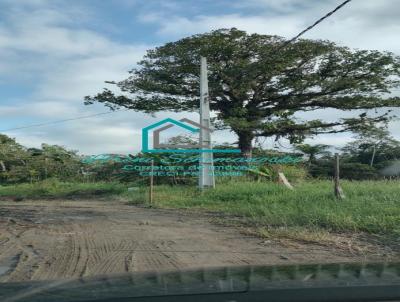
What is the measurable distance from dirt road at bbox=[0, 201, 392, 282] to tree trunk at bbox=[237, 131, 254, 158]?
13.3 metres

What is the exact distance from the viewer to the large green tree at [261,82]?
2459cm

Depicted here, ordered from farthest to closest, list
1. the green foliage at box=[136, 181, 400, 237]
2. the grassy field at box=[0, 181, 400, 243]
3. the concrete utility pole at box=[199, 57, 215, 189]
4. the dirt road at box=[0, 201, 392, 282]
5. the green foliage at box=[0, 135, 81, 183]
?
1. the green foliage at box=[0, 135, 81, 183]
2. the concrete utility pole at box=[199, 57, 215, 189]
3. the green foliage at box=[136, 181, 400, 237]
4. the grassy field at box=[0, 181, 400, 243]
5. the dirt road at box=[0, 201, 392, 282]

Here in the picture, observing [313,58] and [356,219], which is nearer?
[356,219]

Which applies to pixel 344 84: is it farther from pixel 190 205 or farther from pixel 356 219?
pixel 356 219

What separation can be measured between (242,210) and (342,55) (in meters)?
14.4

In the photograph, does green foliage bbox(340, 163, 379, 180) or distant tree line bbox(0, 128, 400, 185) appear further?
green foliage bbox(340, 163, 379, 180)

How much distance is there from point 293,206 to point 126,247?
551 cm

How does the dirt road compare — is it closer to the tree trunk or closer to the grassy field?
the grassy field

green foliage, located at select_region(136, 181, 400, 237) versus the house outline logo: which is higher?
the house outline logo

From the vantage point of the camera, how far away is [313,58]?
2556 centimetres

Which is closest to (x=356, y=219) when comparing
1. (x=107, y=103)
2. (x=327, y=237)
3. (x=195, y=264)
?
(x=327, y=237)

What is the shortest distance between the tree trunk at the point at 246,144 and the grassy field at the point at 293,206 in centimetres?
627

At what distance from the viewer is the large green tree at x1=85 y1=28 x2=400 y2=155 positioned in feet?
80.7

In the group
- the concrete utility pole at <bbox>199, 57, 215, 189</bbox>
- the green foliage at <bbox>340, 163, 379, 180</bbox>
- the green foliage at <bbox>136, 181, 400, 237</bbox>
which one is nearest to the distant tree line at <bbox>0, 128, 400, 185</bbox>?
the green foliage at <bbox>340, 163, 379, 180</bbox>
